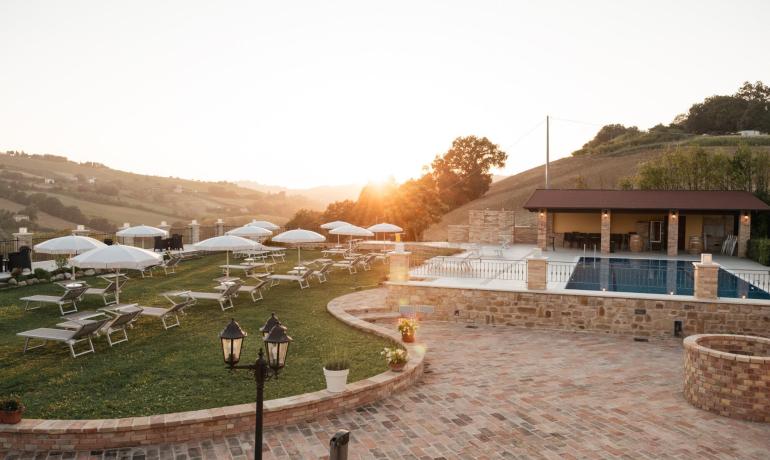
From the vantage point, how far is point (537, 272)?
1366 cm

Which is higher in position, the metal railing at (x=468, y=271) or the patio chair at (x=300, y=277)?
the metal railing at (x=468, y=271)

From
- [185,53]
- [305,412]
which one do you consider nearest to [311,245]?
[185,53]

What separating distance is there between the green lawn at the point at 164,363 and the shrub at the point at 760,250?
757 inches

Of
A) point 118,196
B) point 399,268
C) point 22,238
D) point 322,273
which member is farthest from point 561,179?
point 22,238

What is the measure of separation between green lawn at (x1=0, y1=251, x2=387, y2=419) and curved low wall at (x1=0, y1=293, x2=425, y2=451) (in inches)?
17.2

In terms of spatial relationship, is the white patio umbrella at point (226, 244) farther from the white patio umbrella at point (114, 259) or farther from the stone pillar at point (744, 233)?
the stone pillar at point (744, 233)

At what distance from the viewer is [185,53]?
21547mm

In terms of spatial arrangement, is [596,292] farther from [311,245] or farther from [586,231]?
[311,245]

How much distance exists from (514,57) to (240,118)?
16.3m

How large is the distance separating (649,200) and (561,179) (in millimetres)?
48348

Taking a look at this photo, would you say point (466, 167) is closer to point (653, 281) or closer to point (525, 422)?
point (653, 281)

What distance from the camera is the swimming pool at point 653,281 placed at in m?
14.0

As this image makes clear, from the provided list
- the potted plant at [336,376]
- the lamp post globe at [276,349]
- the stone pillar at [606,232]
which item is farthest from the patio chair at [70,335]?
the stone pillar at [606,232]

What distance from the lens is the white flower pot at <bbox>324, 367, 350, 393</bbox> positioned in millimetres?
7145
